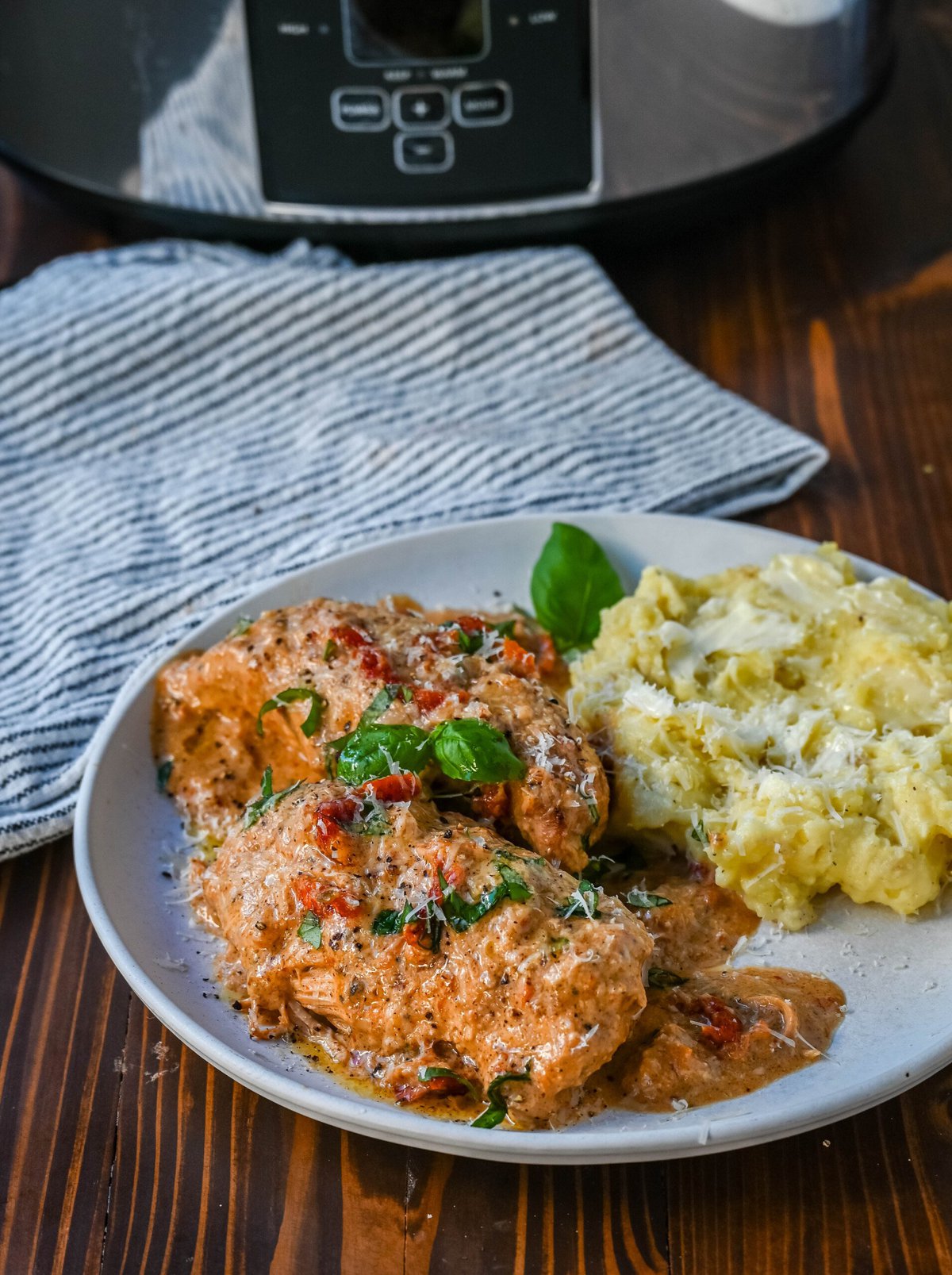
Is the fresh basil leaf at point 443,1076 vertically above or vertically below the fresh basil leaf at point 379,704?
below

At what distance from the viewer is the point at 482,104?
12.6ft

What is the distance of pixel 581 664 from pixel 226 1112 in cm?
113

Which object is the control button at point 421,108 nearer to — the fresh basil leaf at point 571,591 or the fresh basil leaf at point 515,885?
the fresh basil leaf at point 571,591

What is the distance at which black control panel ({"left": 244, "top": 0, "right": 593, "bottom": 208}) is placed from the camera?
3727mm

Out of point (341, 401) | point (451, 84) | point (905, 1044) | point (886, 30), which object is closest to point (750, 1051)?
point (905, 1044)

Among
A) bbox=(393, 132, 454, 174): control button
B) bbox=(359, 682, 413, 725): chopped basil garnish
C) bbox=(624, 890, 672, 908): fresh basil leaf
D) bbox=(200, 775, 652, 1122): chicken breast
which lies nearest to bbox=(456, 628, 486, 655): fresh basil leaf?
bbox=(359, 682, 413, 725): chopped basil garnish

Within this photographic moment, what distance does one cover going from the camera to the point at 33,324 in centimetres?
393

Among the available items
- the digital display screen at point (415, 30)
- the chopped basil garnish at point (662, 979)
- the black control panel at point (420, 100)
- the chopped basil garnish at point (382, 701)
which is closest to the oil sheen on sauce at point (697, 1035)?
the chopped basil garnish at point (662, 979)

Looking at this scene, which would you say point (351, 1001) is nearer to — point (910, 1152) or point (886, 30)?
point (910, 1152)

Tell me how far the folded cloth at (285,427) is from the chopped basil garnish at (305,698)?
0.59 m

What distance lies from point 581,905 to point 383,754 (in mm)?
432

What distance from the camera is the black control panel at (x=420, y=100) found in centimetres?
373

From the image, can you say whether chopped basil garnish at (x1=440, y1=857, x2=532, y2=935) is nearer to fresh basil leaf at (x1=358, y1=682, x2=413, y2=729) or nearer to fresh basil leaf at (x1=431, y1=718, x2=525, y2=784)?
fresh basil leaf at (x1=431, y1=718, x2=525, y2=784)

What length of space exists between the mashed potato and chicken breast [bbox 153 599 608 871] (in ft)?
0.57
